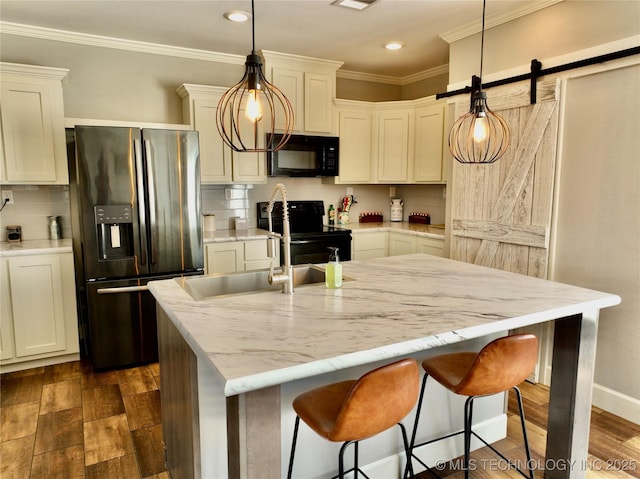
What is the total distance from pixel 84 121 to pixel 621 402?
425cm

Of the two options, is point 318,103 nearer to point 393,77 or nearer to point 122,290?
point 393,77

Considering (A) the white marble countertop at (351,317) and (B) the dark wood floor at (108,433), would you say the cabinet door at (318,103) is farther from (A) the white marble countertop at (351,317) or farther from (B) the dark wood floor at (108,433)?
(B) the dark wood floor at (108,433)

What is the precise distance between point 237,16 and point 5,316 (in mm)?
2692

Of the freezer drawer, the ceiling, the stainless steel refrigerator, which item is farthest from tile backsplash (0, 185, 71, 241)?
the ceiling

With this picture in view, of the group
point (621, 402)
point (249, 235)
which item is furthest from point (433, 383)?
point (249, 235)

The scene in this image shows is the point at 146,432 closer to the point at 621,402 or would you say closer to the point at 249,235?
the point at 249,235

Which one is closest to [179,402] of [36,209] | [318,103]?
[36,209]

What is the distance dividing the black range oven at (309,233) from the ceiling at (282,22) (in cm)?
152

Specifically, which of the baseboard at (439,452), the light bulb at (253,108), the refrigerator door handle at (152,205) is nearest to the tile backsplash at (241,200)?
the refrigerator door handle at (152,205)

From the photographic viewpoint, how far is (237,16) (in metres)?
3.23

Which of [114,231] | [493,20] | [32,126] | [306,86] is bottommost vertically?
[114,231]

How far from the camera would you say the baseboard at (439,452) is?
201 cm

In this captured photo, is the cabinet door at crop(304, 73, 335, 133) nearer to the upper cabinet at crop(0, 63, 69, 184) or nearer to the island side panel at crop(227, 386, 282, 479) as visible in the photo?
the upper cabinet at crop(0, 63, 69, 184)

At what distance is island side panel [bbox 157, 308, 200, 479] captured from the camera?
1.58m
